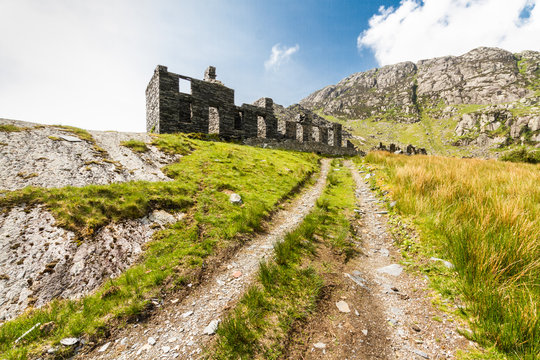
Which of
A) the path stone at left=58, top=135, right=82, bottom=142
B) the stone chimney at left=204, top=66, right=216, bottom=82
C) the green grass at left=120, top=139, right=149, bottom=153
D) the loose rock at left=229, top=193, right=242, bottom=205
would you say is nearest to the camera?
the loose rock at left=229, top=193, right=242, bottom=205

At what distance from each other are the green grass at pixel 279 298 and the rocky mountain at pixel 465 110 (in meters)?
115

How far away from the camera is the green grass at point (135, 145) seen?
38.0 ft

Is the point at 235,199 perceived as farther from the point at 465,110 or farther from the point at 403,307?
the point at 465,110

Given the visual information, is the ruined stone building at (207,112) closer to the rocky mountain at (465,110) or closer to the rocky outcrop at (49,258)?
A: the rocky outcrop at (49,258)

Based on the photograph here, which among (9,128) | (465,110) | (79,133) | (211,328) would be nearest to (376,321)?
(211,328)

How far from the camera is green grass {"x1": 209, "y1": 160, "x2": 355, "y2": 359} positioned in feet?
9.96

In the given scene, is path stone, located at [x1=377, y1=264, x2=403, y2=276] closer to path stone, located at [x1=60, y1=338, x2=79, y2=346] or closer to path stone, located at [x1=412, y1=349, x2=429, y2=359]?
path stone, located at [x1=412, y1=349, x2=429, y2=359]

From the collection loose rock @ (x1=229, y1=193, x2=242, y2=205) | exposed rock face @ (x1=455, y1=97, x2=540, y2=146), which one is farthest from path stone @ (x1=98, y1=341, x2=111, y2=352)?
exposed rock face @ (x1=455, y1=97, x2=540, y2=146)

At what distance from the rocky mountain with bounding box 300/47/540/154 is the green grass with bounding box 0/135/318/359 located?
113 m

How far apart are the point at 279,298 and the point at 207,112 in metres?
22.6

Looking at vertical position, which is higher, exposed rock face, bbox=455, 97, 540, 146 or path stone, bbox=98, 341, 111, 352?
exposed rock face, bbox=455, 97, 540, 146

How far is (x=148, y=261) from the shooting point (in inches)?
204

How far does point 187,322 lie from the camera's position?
12.1ft

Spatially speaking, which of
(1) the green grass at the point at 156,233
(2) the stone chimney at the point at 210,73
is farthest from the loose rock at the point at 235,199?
(2) the stone chimney at the point at 210,73
